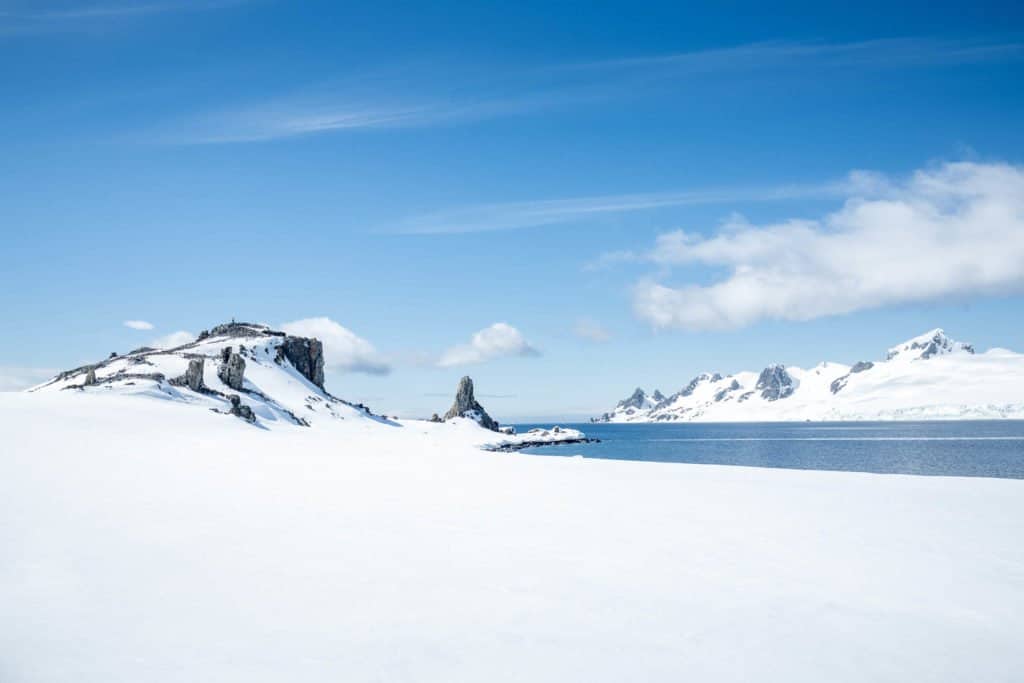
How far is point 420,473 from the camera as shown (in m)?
23.6

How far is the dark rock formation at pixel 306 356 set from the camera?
115688 millimetres

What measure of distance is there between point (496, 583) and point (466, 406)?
136391 mm

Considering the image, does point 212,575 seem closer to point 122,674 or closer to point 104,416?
point 122,674

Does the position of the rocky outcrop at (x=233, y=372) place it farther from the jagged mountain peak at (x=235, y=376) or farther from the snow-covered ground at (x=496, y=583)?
the snow-covered ground at (x=496, y=583)

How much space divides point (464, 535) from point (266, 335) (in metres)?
114

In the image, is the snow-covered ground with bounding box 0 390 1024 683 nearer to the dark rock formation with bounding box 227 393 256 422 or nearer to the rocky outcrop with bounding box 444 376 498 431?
the dark rock formation with bounding box 227 393 256 422

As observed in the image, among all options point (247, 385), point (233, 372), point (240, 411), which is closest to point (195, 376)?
point (233, 372)

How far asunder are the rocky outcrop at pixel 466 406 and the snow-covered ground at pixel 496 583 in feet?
409

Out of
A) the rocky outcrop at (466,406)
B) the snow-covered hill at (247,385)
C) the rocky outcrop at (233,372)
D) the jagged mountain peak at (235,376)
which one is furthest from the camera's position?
the rocky outcrop at (466,406)

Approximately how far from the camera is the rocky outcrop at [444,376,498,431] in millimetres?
143375

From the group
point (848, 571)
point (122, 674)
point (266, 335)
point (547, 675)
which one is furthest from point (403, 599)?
point (266, 335)

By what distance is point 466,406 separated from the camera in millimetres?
Answer: 144625

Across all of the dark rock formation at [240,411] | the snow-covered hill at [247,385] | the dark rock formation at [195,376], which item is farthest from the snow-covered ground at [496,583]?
the dark rock formation at [195,376]

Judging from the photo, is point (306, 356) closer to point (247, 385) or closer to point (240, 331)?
point (240, 331)
